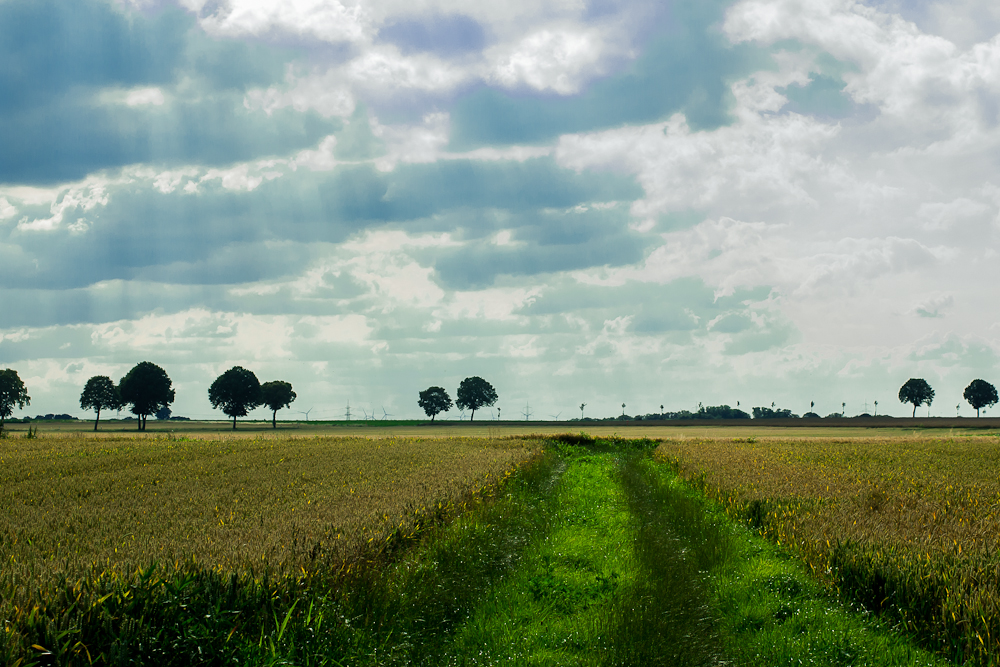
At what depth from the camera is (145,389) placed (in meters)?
127

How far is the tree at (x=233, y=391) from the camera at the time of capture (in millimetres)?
137500

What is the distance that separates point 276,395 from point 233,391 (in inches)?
440

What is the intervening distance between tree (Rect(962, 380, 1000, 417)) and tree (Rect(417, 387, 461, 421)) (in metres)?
148

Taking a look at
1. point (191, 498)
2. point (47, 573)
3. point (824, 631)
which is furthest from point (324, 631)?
point (191, 498)

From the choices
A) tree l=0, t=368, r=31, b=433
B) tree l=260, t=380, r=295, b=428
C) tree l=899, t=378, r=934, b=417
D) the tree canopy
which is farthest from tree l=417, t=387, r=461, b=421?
tree l=899, t=378, r=934, b=417

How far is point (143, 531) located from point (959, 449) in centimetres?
4745

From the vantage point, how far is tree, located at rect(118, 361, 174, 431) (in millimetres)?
126375

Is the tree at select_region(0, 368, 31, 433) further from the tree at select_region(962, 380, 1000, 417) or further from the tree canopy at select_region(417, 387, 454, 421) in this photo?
the tree at select_region(962, 380, 1000, 417)

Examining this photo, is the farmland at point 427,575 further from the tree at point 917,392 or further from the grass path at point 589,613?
the tree at point 917,392


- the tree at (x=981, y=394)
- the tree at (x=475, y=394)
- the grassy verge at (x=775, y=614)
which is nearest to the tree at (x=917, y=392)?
the tree at (x=981, y=394)

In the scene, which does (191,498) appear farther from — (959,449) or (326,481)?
(959,449)

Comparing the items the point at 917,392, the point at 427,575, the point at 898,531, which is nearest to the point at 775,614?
the point at 898,531

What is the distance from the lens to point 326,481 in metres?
21.2

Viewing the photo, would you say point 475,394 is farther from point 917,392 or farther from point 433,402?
point 917,392
